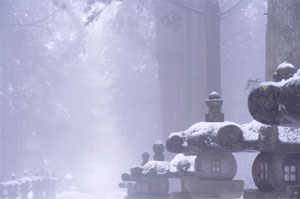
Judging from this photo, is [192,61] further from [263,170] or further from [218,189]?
[263,170]

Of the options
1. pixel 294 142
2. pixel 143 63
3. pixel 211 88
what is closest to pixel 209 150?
pixel 294 142

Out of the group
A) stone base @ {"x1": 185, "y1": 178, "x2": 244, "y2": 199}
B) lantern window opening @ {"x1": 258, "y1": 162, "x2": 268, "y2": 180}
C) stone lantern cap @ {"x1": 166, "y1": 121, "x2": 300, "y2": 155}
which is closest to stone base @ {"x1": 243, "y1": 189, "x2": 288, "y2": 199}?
lantern window opening @ {"x1": 258, "y1": 162, "x2": 268, "y2": 180}

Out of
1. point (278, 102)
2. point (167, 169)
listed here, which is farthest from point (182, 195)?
point (278, 102)

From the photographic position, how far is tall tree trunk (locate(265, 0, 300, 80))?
9289 millimetres

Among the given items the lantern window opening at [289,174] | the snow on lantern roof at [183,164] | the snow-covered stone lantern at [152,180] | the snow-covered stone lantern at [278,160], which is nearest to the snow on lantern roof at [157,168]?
the snow-covered stone lantern at [152,180]

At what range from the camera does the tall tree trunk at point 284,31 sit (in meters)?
9.29

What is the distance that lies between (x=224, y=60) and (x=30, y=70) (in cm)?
1032

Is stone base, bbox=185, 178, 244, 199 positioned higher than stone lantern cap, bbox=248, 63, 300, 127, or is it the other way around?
stone lantern cap, bbox=248, 63, 300, 127

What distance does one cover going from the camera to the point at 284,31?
938cm

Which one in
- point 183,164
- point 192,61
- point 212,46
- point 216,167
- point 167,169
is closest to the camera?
point 216,167

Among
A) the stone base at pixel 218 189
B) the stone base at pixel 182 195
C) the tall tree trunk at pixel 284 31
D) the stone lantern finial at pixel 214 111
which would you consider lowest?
the stone base at pixel 182 195

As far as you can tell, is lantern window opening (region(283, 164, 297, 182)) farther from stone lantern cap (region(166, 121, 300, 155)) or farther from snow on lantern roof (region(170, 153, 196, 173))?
snow on lantern roof (region(170, 153, 196, 173))

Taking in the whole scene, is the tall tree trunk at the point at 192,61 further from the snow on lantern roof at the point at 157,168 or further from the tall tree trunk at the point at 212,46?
the snow on lantern roof at the point at 157,168

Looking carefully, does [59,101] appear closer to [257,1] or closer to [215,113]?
[257,1]
